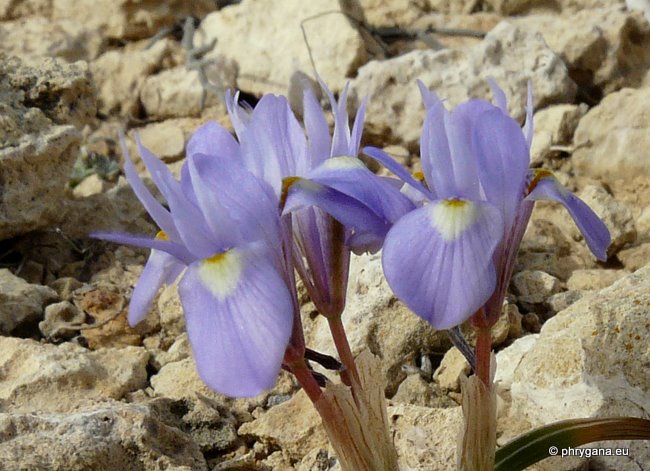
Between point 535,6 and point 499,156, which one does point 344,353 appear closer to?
point 499,156

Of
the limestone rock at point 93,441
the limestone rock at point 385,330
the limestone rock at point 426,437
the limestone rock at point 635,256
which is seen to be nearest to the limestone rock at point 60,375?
the limestone rock at point 93,441

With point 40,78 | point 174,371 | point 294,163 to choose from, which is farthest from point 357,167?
point 40,78

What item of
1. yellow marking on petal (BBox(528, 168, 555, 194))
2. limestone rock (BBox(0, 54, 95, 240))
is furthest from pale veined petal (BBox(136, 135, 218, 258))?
limestone rock (BBox(0, 54, 95, 240))

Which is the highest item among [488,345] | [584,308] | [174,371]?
[488,345]

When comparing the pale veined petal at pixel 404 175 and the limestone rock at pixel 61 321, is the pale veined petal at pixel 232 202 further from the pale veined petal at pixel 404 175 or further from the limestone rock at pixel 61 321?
the limestone rock at pixel 61 321

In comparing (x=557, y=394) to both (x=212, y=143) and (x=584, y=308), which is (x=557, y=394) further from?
(x=212, y=143)

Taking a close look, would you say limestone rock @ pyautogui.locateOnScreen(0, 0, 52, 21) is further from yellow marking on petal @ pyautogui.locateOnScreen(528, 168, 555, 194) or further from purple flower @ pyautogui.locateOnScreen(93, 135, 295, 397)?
yellow marking on petal @ pyautogui.locateOnScreen(528, 168, 555, 194)
